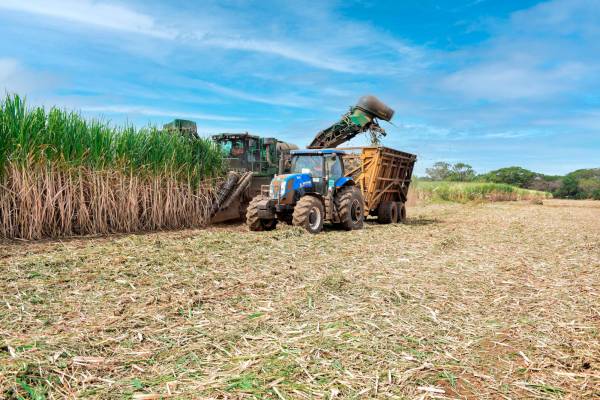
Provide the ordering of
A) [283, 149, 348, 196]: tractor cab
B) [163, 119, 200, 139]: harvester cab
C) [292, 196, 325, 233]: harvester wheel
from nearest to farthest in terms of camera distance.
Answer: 1. [292, 196, 325, 233]: harvester wheel
2. [283, 149, 348, 196]: tractor cab
3. [163, 119, 200, 139]: harvester cab

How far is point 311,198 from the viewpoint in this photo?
11.0m

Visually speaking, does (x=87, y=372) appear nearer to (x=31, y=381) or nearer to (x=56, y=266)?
(x=31, y=381)

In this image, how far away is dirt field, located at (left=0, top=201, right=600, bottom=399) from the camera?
134 inches

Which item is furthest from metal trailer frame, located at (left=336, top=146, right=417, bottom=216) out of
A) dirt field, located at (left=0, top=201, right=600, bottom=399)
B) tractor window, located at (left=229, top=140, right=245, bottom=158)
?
dirt field, located at (left=0, top=201, right=600, bottom=399)

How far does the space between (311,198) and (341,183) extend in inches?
61.1

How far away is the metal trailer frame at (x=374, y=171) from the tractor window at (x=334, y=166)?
1289mm

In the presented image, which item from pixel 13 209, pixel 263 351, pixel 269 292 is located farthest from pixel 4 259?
pixel 263 351

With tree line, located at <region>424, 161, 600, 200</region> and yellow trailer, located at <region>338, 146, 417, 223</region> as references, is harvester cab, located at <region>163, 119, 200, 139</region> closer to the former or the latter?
yellow trailer, located at <region>338, 146, 417, 223</region>

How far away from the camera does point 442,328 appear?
454 centimetres

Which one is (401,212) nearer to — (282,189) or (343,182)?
(343,182)

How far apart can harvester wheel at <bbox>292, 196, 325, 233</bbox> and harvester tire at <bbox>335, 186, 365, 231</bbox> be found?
0.81 meters

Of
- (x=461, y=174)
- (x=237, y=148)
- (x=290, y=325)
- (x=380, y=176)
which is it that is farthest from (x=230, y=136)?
(x=461, y=174)

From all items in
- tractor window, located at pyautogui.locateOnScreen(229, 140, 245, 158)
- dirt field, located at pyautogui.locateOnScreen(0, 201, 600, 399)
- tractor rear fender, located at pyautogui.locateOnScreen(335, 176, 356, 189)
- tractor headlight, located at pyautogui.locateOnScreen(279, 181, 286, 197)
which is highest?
tractor window, located at pyautogui.locateOnScreen(229, 140, 245, 158)

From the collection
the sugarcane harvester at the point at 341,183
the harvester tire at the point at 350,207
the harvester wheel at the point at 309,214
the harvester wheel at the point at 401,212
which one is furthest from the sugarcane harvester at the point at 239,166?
the harvester wheel at the point at 401,212
